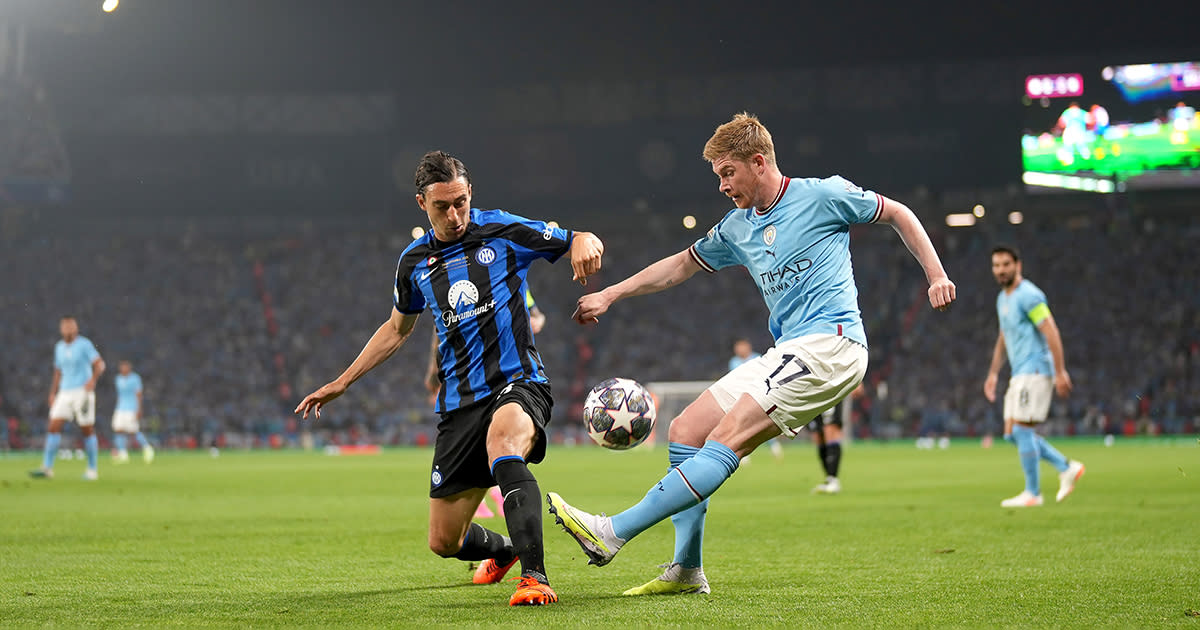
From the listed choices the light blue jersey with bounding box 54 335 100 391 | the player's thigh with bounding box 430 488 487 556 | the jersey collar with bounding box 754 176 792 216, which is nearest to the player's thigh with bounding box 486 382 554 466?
the player's thigh with bounding box 430 488 487 556

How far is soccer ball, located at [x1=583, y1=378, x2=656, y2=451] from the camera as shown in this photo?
5.86m

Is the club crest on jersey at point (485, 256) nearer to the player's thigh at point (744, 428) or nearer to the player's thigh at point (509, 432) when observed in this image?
the player's thigh at point (509, 432)

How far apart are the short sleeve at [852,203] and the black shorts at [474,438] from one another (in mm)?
1614

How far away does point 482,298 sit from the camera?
19.5ft

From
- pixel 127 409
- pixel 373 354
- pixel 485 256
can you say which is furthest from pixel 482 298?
pixel 127 409

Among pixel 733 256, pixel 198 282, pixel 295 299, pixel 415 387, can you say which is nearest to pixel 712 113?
pixel 415 387

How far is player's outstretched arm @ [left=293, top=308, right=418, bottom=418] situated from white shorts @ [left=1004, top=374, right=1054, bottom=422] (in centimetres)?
750

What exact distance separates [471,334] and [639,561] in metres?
2.22

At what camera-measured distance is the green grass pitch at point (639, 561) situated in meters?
5.14

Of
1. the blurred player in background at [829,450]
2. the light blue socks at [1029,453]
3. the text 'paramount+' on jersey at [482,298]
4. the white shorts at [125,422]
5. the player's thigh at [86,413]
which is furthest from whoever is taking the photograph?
the white shorts at [125,422]

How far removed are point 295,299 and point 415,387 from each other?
22.2 ft

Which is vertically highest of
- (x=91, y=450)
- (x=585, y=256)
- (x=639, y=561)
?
(x=585, y=256)

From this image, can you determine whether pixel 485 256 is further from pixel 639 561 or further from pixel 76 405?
pixel 76 405

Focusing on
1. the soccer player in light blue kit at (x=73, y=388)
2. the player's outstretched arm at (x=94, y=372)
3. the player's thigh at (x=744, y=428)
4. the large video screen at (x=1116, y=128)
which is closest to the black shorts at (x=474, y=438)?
the player's thigh at (x=744, y=428)
